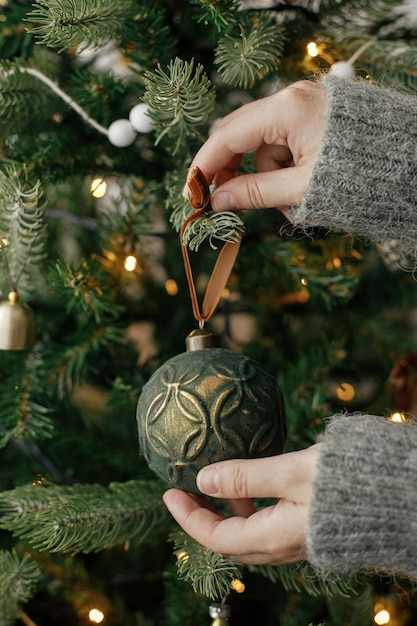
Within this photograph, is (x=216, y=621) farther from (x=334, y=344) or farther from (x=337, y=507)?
(x=334, y=344)

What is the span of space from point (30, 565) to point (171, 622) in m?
0.18

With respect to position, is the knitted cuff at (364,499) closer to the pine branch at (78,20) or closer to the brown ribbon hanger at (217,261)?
the brown ribbon hanger at (217,261)

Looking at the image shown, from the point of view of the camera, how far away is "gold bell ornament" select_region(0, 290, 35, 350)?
24.5 inches

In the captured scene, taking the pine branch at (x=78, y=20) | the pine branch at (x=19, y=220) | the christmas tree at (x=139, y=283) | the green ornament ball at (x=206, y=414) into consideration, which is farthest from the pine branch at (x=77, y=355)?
the pine branch at (x=78, y=20)

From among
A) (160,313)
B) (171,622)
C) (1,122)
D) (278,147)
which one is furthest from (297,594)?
(1,122)

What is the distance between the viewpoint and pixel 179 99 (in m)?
0.52

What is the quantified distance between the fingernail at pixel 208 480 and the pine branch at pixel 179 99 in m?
0.31

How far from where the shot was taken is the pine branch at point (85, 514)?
56cm

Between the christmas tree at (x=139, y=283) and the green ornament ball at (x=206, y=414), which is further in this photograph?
the christmas tree at (x=139, y=283)

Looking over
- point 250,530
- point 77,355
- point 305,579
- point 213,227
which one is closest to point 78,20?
point 213,227

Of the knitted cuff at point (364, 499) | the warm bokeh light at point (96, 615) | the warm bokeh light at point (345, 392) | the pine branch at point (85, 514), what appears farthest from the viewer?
the warm bokeh light at point (345, 392)

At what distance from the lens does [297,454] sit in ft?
1.56

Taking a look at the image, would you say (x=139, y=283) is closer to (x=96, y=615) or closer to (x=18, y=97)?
(x=18, y=97)

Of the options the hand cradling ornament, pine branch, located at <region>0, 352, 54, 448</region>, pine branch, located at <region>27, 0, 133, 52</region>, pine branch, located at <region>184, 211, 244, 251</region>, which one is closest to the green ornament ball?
the hand cradling ornament
